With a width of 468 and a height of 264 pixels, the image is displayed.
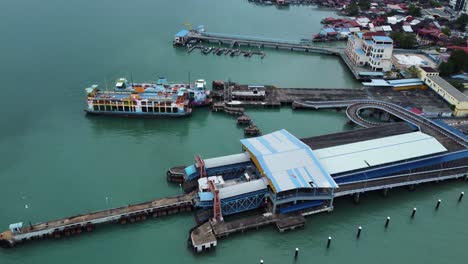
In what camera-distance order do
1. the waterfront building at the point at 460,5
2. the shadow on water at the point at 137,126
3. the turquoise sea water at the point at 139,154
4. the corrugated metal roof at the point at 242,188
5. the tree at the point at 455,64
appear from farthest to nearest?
the waterfront building at the point at 460,5 → the tree at the point at 455,64 → the shadow on water at the point at 137,126 → the corrugated metal roof at the point at 242,188 → the turquoise sea water at the point at 139,154

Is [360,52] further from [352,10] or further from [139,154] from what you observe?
[352,10]

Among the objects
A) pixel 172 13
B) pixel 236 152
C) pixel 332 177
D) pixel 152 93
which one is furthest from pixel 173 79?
pixel 172 13

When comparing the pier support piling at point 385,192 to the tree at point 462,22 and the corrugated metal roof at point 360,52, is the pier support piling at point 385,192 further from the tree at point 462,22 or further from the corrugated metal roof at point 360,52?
the tree at point 462,22


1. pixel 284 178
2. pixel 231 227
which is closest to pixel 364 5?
pixel 284 178

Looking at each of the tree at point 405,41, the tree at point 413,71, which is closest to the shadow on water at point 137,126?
the tree at point 413,71

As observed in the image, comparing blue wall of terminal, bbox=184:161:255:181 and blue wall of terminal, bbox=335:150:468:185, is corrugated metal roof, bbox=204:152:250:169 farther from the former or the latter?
blue wall of terminal, bbox=335:150:468:185

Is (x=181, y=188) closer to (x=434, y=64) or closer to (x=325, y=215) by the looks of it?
(x=325, y=215)

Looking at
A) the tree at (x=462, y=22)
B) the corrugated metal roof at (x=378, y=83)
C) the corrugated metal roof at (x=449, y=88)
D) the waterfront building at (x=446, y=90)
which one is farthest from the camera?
the tree at (x=462, y=22)
